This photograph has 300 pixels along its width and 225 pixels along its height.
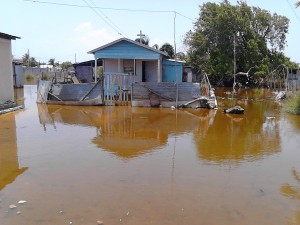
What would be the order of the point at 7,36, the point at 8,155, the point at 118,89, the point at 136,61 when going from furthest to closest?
1. the point at 136,61
2. the point at 118,89
3. the point at 7,36
4. the point at 8,155

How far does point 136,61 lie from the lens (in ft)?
78.7

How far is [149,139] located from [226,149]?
8.20ft

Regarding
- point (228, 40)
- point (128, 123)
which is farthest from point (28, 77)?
point (128, 123)

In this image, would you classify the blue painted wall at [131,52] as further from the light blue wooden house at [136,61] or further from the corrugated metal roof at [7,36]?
the corrugated metal roof at [7,36]

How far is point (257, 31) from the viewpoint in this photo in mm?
41312

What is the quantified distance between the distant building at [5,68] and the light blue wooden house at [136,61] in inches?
238

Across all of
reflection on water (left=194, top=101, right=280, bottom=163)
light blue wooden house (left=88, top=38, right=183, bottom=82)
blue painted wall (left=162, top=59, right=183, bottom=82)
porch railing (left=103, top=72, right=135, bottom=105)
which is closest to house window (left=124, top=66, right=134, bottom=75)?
light blue wooden house (left=88, top=38, right=183, bottom=82)

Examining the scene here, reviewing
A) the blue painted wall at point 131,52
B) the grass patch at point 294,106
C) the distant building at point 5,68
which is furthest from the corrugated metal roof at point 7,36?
the grass patch at point 294,106

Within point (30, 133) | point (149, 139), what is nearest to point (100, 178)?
point (149, 139)

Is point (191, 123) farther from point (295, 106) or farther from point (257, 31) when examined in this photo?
point (257, 31)

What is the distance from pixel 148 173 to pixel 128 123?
663cm

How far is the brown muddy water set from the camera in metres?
5.20

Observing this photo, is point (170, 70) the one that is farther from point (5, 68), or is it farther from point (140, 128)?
point (140, 128)

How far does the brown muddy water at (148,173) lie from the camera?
520 centimetres
